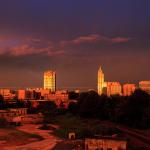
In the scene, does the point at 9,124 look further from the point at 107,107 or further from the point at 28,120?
the point at 107,107

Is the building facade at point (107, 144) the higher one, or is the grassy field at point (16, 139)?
the building facade at point (107, 144)

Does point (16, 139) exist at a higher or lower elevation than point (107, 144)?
lower

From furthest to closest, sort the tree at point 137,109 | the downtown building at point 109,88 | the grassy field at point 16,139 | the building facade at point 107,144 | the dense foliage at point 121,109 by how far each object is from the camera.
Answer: the downtown building at point 109,88, the dense foliage at point 121,109, the tree at point 137,109, the grassy field at point 16,139, the building facade at point 107,144

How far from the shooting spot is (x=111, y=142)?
3116 cm

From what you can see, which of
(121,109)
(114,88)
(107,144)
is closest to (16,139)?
(107,144)

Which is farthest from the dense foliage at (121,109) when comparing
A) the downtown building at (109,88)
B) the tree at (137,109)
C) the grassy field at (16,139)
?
the downtown building at (109,88)

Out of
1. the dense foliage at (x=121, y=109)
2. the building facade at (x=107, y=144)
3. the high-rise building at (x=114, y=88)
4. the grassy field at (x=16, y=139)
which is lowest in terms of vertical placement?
the grassy field at (x=16, y=139)

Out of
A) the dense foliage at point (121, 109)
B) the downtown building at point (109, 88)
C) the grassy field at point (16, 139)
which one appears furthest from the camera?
the downtown building at point (109, 88)

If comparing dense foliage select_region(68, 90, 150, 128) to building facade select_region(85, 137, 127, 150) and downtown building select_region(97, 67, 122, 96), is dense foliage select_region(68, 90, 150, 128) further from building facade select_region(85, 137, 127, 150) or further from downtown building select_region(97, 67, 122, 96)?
downtown building select_region(97, 67, 122, 96)

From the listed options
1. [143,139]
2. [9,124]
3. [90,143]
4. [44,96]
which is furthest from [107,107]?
[44,96]

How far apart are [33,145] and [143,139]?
1085cm

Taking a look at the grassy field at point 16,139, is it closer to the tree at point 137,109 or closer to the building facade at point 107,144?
the building facade at point 107,144

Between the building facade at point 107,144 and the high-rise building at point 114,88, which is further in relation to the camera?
the high-rise building at point 114,88

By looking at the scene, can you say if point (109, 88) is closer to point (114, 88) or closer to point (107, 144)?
point (114, 88)
